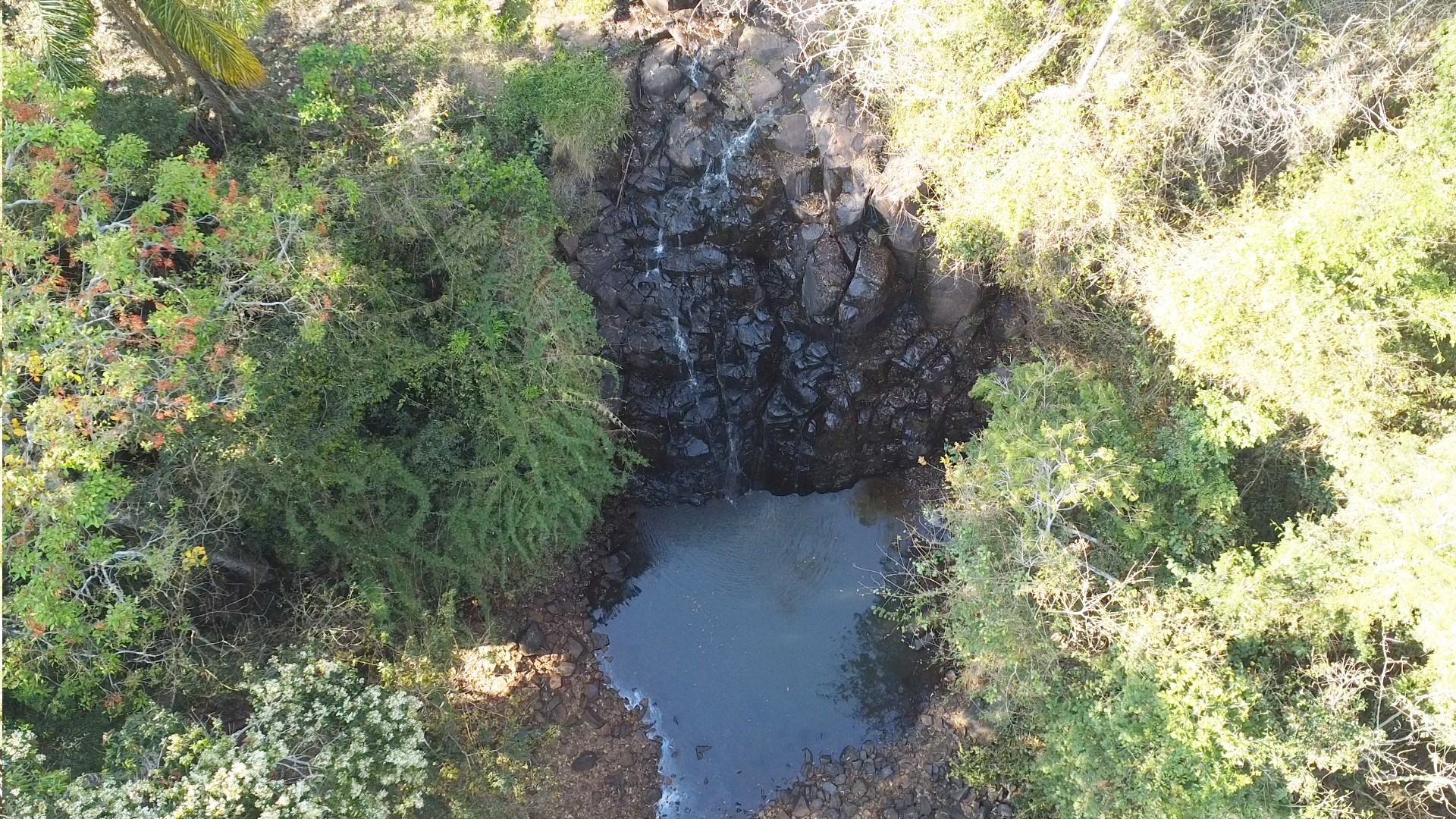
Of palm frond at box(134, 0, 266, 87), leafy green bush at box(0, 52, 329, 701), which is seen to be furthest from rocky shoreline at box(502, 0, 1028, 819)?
leafy green bush at box(0, 52, 329, 701)

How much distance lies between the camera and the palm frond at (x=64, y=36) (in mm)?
8703

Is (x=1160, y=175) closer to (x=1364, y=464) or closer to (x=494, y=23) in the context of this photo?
(x=1364, y=464)

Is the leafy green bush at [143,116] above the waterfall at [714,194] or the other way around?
above

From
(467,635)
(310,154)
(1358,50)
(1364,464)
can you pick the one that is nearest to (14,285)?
(310,154)

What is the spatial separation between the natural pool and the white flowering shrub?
506cm

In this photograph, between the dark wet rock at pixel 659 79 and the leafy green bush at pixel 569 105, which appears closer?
the leafy green bush at pixel 569 105

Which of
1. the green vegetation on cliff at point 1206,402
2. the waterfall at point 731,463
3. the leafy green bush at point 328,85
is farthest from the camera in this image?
the waterfall at point 731,463

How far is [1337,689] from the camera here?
339 inches

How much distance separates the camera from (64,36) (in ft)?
28.9

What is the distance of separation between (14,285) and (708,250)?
9645 mm

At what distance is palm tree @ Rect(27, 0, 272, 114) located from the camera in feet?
28.9

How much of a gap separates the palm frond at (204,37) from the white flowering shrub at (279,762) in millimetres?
7865

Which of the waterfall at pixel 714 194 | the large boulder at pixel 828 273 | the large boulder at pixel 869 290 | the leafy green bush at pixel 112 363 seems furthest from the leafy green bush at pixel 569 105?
the large boulder at pixel 869 290

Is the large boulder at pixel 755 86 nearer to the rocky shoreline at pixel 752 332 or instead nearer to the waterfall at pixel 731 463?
the rocky shoreline at pixel 752 332
